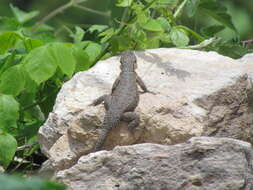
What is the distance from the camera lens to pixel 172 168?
10.6 ft

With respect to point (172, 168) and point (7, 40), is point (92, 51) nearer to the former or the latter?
point (7, 40)

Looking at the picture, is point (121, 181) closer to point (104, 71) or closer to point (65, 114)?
point (65, 114)

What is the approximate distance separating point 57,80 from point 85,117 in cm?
161

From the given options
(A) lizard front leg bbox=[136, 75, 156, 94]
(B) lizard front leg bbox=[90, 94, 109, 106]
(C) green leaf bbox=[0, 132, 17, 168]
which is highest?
(A) lizard front leg bbox=[136, 75, 156, 94]

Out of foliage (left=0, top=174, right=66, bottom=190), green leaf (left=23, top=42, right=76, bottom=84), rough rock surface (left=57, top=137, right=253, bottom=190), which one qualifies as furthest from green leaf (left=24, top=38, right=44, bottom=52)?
foliage (left=0, top=174, right=66, bottom=190)

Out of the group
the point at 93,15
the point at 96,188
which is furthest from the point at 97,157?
the point at 93,15

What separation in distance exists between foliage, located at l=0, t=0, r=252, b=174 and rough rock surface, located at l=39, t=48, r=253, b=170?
32cm

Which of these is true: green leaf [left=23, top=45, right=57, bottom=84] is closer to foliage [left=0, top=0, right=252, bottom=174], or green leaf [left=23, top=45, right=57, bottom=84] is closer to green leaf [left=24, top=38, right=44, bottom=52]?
foliage [left=0, top=0, right=252, bottom=174]

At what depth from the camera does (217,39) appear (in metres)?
5.59

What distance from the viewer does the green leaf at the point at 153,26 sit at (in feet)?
15.7

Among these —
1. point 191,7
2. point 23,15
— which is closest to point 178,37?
point 191,7

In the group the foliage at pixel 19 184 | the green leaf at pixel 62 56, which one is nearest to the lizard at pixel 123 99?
the green leaf at pixel 62 56

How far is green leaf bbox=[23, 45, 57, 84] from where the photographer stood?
4.44m

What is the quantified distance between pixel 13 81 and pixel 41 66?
1.49 feet
